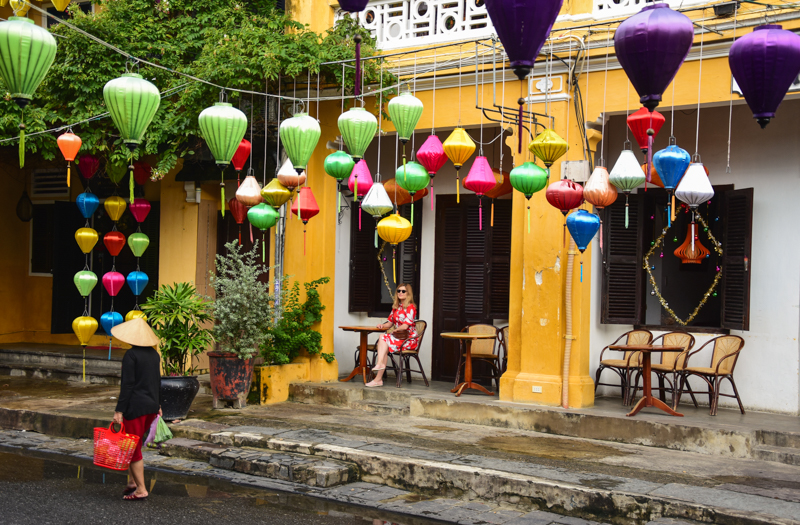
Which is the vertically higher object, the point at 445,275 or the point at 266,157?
the point at 266,157

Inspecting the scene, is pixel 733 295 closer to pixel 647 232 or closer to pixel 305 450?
pixel 647 232

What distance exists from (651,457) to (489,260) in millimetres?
4298

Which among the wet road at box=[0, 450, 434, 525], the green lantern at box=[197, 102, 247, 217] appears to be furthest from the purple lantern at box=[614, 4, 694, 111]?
the green lantern at box=[197, 102, 247, 217]

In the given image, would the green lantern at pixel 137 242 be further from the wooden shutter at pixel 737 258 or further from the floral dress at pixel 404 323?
the wooden shutter at pixel 737 258

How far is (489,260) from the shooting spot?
11438 millimetres

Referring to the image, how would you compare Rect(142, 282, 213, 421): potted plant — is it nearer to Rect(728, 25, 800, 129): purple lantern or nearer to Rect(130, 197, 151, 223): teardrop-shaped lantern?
Rect(130, 197, 151, 223): teardrop-shaped lantern

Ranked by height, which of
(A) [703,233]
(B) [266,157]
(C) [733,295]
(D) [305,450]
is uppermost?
(B) [266,157]

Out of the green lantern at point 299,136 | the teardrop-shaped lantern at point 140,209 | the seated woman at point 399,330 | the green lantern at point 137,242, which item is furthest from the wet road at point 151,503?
the teardrop-shaped lantern at point 140,209

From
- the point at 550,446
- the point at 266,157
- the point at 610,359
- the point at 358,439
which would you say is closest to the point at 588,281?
the point at 610,359

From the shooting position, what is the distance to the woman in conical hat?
6619mm

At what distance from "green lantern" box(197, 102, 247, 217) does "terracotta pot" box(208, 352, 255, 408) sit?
10.8 ft

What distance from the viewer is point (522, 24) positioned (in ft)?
14.9

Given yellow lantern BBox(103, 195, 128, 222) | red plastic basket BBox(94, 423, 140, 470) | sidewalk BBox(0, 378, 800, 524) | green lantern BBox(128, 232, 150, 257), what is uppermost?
yellow lantern BBox(103, 195, 128, 222)

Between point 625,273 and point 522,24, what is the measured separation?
625cm
